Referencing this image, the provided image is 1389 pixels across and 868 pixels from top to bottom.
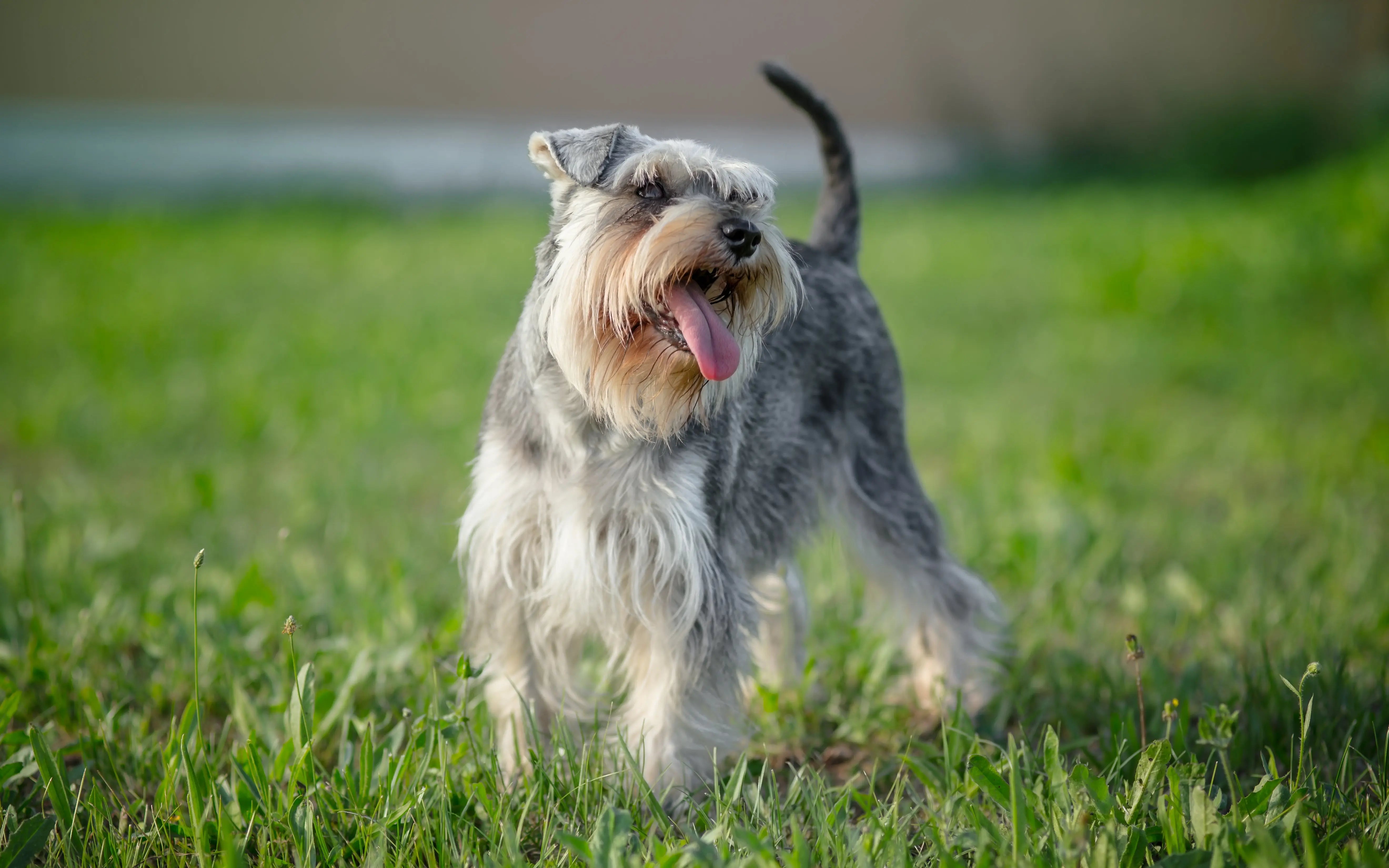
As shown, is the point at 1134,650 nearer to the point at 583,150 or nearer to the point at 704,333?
the point at 704,333

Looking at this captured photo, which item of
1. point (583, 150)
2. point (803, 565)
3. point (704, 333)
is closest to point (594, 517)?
point (704, 333)

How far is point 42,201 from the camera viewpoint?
1325cm

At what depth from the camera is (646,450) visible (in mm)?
3018

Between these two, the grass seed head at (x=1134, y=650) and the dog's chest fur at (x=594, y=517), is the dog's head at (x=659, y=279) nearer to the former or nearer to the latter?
the dog's chest fur at (x=594, y=517)

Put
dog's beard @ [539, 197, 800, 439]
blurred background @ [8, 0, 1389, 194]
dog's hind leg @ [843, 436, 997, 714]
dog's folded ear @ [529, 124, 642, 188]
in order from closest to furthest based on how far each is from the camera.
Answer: dog's beard @ [539, 197, 800, 439] → dog's folded ear @ [529, 124, 642, 188] → dog's hind leg @ [843, 436, 997, 714] → blurred background @ [8, 0, 1389, 194]

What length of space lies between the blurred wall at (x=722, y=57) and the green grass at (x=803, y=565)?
17.4ft

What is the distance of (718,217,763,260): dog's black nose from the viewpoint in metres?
2.77

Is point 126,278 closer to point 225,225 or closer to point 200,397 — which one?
point 225,225

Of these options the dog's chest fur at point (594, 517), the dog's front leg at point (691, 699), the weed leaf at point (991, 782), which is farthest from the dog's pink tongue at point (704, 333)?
the weed leaf at point (991, 782)

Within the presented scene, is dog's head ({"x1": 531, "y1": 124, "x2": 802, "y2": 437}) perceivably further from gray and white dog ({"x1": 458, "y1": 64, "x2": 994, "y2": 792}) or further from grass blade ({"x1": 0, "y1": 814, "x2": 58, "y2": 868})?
grass blade ({"x1": 0, "y1": 814, "x2": 58, "y2": 868})

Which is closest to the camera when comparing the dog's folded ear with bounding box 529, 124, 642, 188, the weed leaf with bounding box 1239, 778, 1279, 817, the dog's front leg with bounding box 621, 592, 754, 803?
the weed leaf with bounding box 1239, 778, 1279, 817

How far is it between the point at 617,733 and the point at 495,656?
0.49 meters

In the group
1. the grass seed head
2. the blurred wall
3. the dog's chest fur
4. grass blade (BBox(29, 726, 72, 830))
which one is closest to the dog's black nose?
the dog's chest fur

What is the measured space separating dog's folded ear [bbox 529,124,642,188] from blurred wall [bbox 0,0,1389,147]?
13879 millimetres
